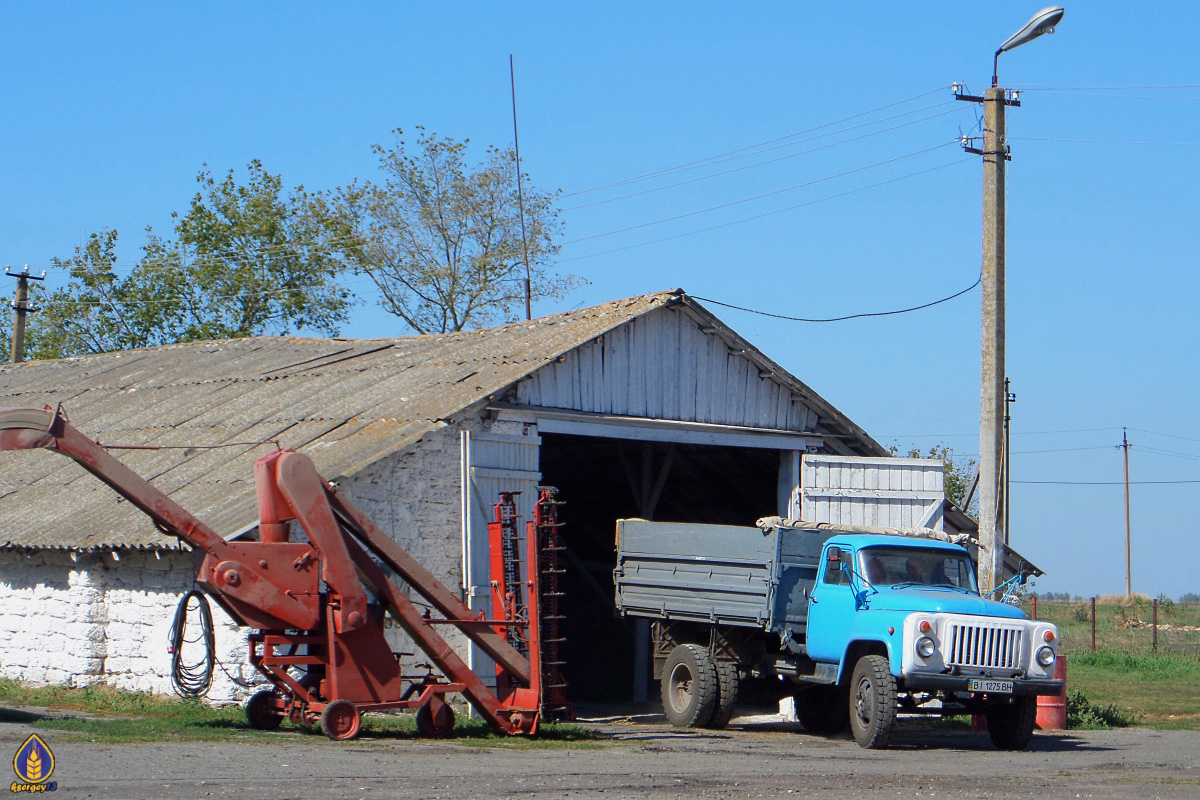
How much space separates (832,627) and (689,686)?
8.08 ft

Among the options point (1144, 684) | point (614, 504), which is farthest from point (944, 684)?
point (1144, 684)

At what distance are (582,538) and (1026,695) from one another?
476 inches

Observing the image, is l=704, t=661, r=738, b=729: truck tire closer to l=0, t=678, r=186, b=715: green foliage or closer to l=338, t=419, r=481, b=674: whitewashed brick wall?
l=338, t=419, r=481, b=674: whitewashed brick wall

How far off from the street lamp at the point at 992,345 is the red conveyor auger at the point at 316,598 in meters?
6.45

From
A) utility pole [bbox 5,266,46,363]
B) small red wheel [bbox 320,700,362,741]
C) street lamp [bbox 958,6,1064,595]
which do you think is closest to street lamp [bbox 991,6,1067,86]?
street lamp [bbox 958,6,1064,595]

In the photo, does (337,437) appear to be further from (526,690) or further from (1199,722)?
(1199,722)

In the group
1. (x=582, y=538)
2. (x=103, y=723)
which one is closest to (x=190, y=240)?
(x=582, y=538)

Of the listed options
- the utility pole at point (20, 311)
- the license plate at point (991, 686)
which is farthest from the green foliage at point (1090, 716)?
the utility pole at point (20, 311)

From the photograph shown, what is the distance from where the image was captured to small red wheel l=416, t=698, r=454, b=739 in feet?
46.2

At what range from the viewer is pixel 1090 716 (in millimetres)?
18344

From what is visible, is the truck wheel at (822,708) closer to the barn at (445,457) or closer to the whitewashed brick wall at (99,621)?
the barn at (445,457)

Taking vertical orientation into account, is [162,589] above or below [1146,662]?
above

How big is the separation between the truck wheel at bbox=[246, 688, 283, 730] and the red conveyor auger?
0.4 inches

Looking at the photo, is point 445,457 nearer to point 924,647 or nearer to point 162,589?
point 162,589
